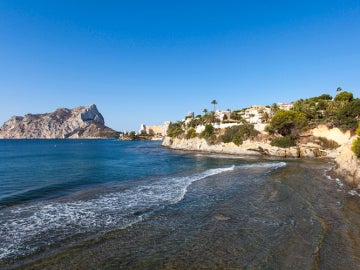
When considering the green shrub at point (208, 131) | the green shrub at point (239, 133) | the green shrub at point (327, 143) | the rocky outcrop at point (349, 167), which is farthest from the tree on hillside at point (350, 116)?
the green shrub at point (208, 131)

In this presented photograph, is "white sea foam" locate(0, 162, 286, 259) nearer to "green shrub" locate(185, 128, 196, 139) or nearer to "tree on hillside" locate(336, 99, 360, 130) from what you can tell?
"tree on hillside" locate(336, 99, 360, 130)

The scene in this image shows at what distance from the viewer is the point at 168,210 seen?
14.1 meters

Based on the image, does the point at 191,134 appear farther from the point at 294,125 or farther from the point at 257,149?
the point at 294,125

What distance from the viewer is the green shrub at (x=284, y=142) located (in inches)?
2026

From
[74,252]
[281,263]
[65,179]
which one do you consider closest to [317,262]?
[281,263]

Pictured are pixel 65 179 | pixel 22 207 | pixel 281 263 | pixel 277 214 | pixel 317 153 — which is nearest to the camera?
pixel 281 263

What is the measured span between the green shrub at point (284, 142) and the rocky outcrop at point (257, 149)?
3.34 feet

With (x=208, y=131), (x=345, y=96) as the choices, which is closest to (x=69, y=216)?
(x=208, y=131)

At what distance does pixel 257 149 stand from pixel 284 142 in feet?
20.1

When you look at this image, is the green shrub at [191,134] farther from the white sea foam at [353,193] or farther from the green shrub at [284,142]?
the white sea foam at [353,193]

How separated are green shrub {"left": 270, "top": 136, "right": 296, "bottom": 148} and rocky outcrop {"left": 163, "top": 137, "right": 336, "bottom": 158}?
40.1 inches

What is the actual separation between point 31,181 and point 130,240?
1945 cm

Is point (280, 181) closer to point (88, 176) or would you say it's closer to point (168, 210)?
point (168, 210)

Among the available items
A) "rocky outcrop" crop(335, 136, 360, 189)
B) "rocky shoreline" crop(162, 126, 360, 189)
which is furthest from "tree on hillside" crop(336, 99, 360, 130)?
"rocky outcrop" crop(335, 136, 360, 189)
